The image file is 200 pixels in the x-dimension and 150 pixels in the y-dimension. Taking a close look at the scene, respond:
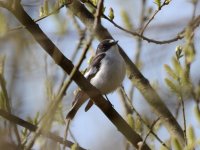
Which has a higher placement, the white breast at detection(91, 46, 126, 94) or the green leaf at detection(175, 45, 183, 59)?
the green leaf at detection(175, 45, 183, 59)

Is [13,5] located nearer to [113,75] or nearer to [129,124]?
[129,124]

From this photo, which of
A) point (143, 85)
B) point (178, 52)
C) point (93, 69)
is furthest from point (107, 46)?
point (178, 52)

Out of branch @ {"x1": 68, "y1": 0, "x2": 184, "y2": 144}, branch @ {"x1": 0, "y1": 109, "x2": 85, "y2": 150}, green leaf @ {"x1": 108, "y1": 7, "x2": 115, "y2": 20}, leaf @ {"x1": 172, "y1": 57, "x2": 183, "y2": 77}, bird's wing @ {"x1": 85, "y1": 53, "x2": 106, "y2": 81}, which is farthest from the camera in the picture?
bird's wing @ {"x1": 85, "y1": 53, "x2": 106, "y2": 81}

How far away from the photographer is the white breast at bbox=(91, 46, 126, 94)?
505cm

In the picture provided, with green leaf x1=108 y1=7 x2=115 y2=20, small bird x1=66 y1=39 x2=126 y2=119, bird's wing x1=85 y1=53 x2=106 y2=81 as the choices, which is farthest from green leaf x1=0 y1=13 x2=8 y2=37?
bird's wing x1=85 y1=53 x2=106 y2=81

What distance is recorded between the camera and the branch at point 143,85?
432cm

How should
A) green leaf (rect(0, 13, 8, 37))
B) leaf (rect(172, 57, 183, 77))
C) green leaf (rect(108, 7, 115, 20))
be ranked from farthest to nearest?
green leaf (rect(108, 7, 115, 20)) < leaf (rect(172, 57, 183, 77)) < green leaf (rect(0, 13, 8, 37))

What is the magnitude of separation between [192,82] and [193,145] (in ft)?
1.15

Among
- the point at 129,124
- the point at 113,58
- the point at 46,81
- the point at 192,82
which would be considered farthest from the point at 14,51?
the point at 113,58

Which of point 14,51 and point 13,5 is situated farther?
point 13,5

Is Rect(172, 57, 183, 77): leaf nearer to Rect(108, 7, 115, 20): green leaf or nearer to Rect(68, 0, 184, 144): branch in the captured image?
Rect(108, 7, 115, 20): green leaf

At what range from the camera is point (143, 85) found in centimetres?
454

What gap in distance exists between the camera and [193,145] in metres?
2.84

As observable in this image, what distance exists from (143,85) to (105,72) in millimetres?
807
